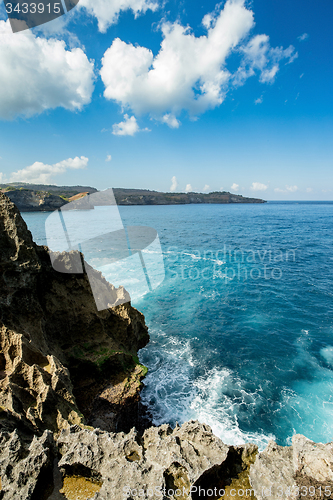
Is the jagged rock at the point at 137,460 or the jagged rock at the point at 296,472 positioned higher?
the jagged rock at the point at 296,472

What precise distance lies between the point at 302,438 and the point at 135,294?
2221cm

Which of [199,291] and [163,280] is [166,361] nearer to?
[199,291]

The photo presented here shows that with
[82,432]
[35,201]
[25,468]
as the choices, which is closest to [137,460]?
[82,432]

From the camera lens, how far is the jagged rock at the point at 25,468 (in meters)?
4.76

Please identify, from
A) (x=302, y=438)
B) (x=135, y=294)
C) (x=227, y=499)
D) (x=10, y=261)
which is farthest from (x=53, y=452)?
(x=135, y=294)

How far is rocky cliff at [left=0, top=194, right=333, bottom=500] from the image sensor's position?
16.8ft

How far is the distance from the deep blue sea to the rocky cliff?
177 inches
